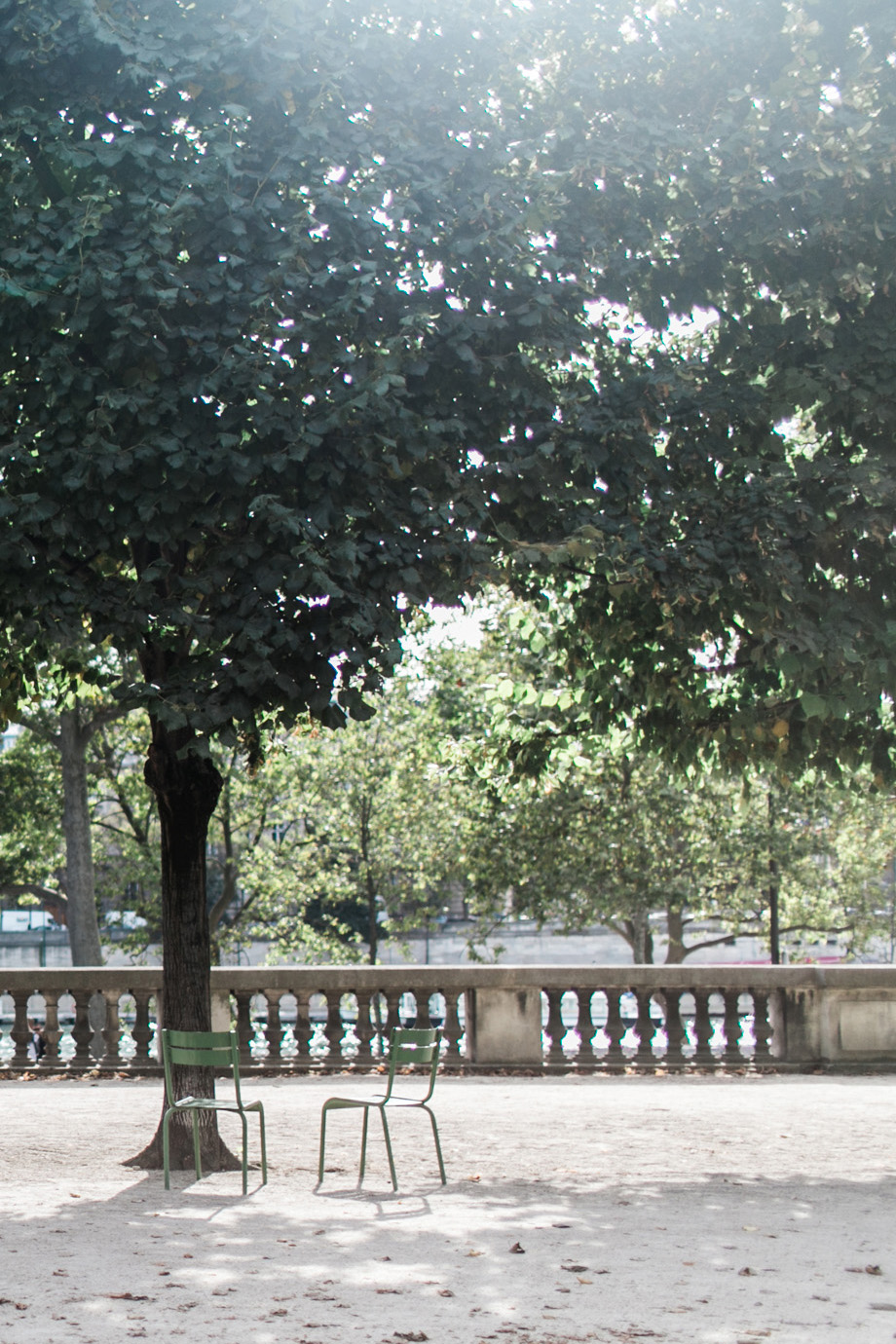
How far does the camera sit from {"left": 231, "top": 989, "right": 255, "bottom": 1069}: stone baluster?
1240 cm

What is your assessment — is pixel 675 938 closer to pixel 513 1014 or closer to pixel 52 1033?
pixel 513 1014

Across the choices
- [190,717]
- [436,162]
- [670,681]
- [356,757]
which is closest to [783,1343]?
[190,717]

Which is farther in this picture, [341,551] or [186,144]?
[186,144]

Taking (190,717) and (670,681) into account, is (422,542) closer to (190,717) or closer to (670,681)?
(190,717)

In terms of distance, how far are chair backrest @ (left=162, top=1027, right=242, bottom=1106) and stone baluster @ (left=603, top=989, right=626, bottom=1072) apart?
558 cm

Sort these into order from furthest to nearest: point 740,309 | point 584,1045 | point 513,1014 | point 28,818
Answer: point 28,818 → point 584,1045 → point 513,1014 → point 740,309

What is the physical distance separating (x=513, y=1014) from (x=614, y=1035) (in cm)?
97

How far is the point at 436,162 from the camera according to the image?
8.21 metres

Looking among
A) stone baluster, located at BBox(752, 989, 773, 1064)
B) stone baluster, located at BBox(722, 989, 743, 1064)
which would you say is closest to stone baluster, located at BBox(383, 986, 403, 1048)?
stone baluster, located at BBox(722, 989, 743, 1064)

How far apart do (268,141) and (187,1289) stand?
231 inches

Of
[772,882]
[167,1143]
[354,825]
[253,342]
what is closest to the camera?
[253,342]

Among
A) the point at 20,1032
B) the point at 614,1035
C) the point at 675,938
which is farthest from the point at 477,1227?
the point at 675,938

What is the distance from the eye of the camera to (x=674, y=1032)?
Result: 13.0 meters

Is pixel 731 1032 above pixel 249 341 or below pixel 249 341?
below
